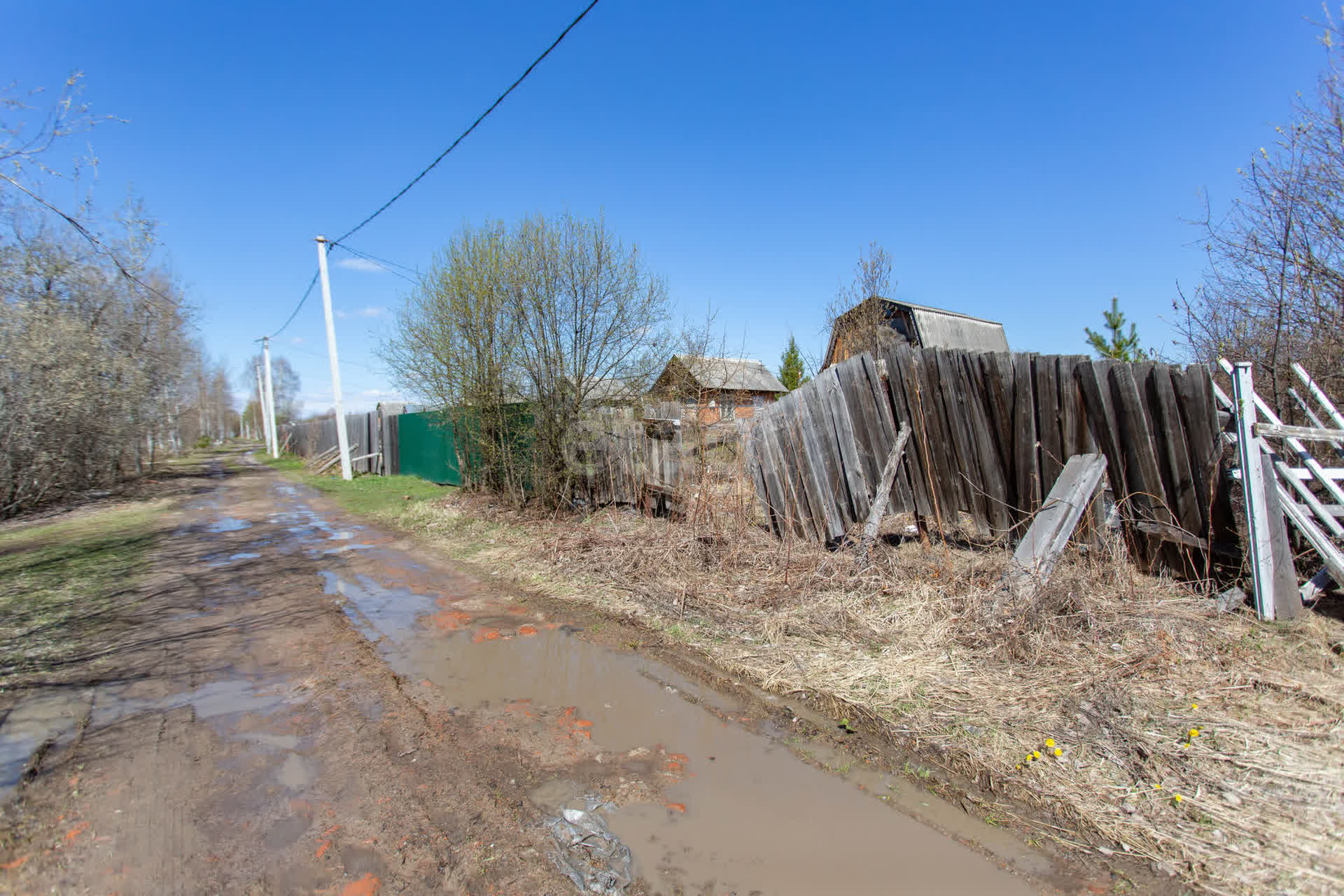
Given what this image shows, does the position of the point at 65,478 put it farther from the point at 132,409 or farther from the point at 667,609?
the point at 667,609

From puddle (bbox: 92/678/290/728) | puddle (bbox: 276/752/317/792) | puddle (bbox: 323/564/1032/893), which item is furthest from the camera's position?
puddle (bbox: 92/678/290/728)

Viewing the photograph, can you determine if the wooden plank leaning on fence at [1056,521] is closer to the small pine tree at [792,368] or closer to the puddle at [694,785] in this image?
the puddle at [694,785]

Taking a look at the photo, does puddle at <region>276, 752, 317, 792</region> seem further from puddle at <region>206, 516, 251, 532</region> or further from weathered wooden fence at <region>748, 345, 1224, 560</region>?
puddle at <region>206, 516, 251, 532</region>

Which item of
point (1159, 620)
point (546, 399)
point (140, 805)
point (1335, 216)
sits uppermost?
point (1335, 216)

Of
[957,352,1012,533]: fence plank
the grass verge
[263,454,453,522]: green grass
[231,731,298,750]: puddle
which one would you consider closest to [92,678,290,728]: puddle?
[231,731,298,750]: puddle

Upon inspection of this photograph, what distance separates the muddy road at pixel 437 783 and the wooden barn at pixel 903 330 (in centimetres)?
915

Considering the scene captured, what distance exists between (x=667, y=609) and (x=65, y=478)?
14922mm

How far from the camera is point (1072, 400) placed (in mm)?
4578

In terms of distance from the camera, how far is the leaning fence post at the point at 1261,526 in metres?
3.77

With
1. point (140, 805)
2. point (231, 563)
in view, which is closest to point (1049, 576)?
point (140, 805)

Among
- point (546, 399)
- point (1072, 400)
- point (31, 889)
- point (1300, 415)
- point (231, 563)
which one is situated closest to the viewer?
point (31, 889)

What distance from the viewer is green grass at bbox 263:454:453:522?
483 inches

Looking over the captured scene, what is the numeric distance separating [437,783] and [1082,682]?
3.31m

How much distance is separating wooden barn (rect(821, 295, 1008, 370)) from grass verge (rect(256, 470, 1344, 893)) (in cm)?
723
